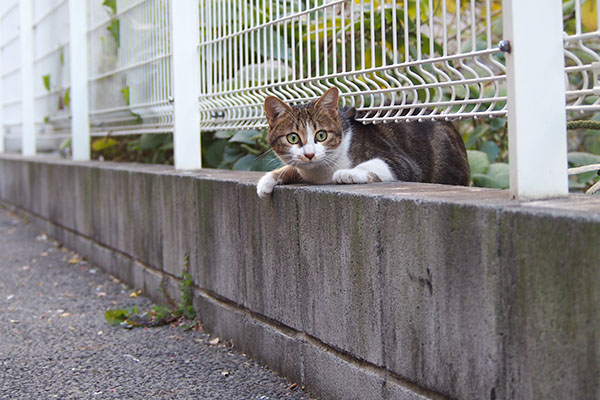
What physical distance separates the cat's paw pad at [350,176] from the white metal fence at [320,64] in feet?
0.78

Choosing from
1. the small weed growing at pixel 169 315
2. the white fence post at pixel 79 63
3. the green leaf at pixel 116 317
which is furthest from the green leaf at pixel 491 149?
the white fence post at pixel 79 63

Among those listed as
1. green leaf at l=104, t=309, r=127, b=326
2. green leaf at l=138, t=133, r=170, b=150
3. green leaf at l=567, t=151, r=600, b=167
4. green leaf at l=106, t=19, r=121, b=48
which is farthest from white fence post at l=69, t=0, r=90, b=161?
green leaf at l=567, t=151, r=600, b=167

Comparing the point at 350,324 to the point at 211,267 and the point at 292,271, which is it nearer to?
the point at 292,271

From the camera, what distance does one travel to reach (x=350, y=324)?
269 centimetres

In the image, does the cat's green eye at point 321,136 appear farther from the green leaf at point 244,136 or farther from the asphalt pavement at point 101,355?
the green leaf at point 244,136

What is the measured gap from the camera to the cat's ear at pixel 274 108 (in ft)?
11.2

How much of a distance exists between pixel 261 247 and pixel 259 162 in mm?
1673

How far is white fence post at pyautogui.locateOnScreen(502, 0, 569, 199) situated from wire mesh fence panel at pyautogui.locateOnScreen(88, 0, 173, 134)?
10.4 feet

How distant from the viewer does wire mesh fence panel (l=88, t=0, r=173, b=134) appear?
5.15 metres

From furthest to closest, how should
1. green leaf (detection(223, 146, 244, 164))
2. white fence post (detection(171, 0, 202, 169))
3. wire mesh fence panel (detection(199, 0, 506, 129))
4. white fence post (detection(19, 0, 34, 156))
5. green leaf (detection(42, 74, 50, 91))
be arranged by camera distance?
white fence post (detection(19, 0, 34, 156)) → green leaf (detection(42, 74, 50, 91)) → green leaf (detection(223, 146, 244, 164)) → white fence post (detection(171, 0, 202, 169)) → wire mesh fence panel (detection(199, 0, 506, 129))

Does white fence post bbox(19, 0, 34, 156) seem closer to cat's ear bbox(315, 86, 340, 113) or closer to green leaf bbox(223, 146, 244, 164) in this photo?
green leaf bbox(223, 146, 244, 164)

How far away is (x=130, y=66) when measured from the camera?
233 inches

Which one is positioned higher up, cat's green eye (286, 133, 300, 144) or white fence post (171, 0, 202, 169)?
white fence post (171, 0, 202, 169)

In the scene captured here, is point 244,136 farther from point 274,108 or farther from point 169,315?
point 274,108
